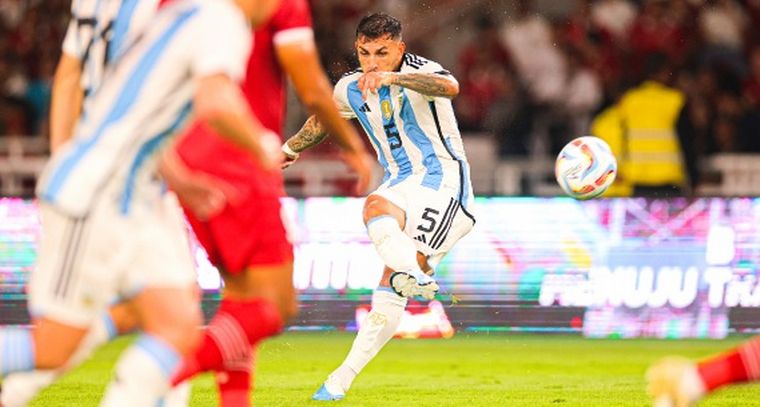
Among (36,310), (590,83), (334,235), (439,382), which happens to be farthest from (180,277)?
(590,83)

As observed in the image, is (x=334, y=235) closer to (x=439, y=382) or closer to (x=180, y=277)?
(x=439, y=382)

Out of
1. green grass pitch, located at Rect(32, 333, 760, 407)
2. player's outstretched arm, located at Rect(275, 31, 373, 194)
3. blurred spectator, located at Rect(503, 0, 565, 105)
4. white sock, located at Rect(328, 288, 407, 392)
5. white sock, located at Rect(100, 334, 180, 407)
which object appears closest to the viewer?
white sock, located at Rect(100, 334, 180, 407)

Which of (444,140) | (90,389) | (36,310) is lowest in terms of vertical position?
(90,389)

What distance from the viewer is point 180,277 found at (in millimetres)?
5047

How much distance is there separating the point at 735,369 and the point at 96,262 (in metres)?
2.36

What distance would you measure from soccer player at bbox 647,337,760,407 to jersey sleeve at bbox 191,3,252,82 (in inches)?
81.3

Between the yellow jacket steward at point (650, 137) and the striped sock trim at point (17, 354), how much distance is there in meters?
8.87

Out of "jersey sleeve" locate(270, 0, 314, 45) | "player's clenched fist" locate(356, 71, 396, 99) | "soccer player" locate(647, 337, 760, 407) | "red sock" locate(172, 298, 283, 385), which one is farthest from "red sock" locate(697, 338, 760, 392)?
"player's clenched fist" locate(356, 71, 396, 99)

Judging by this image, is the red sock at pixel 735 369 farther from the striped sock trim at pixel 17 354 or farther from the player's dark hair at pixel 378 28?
the player's dark hair at pixel 378 28

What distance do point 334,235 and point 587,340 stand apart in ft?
6.54

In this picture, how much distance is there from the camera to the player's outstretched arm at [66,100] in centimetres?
587

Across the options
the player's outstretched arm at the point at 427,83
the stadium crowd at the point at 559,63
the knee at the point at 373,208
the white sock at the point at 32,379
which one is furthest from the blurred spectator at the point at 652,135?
the white sock at the point at 32,379

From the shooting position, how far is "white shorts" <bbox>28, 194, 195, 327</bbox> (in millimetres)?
4969

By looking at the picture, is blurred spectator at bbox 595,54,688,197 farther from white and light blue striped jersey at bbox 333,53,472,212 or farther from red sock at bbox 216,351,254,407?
red sock at bbox 216,351,254,407
